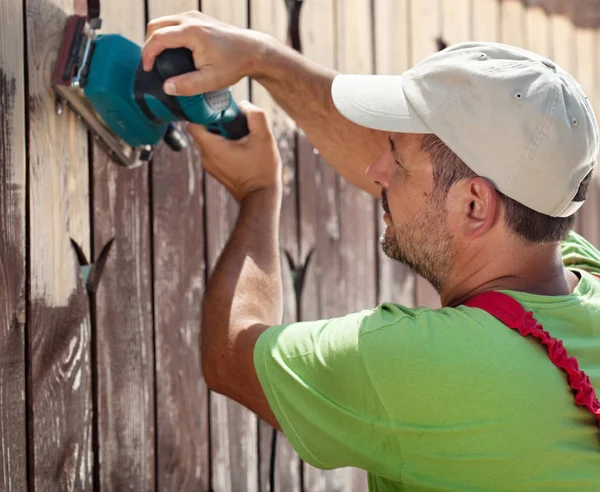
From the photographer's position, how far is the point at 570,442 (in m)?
1.59

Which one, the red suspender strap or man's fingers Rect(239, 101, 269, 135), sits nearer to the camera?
the red suspender strap

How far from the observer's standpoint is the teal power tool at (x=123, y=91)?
6.41 feet

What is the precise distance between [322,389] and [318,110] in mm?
958

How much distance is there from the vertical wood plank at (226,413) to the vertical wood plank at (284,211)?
0.19 feet

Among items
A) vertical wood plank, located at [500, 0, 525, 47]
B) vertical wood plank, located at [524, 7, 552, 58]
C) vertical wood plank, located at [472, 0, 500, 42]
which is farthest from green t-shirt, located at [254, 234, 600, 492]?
vertical wood plank, located at [524, 7, 552, 58]

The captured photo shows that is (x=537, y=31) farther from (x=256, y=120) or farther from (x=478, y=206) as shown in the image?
(x=478, y=206)

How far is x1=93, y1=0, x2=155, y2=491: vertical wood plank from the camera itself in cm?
223

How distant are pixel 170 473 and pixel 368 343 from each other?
1048 mm

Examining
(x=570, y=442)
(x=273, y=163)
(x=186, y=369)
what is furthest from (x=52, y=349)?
(x=570, y=442)

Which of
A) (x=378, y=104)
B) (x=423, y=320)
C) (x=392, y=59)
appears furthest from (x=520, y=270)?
(x=392, y=59)

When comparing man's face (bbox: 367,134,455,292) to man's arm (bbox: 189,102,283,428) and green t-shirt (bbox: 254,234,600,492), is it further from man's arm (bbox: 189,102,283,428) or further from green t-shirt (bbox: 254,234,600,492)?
man's arm (bbox: 189,102,283,428)

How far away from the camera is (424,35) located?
3.22 m

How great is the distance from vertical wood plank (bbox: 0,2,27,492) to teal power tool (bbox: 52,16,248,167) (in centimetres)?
11

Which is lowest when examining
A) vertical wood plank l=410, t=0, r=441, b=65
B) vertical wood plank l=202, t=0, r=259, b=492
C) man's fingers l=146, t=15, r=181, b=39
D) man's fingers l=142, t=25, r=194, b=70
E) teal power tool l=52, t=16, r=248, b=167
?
vertical wood plank l=202, t=0, r=259, b=492
